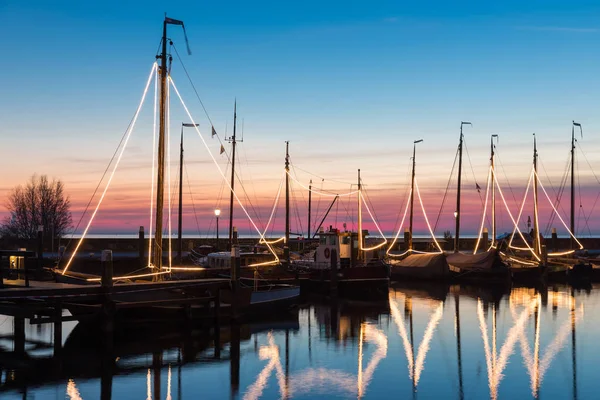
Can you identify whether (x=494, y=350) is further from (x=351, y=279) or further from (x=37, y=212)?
(x=37, y=212)

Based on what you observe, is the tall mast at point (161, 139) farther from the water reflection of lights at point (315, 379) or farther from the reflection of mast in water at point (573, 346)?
the reflection of mast in water at point (573, 346)

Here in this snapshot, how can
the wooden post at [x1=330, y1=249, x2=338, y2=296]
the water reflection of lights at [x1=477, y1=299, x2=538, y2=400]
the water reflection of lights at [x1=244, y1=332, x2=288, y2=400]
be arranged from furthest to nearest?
the wooden post at [x1=330, y1=249, x2=338, y2=296], the water reflection of lights at [x1=477, y1=299, x2=538, y2=400], the water reflection of lights at [x1=244, y1=332, x2=288, y2=400]

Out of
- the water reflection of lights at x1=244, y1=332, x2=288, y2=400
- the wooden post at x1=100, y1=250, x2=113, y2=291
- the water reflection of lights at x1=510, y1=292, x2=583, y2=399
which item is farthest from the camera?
the wooden post at x1=100, y1=250, x2=113, y2=291

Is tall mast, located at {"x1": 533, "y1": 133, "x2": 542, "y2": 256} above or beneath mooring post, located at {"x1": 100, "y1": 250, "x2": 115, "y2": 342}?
above

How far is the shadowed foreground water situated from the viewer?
1970 cm

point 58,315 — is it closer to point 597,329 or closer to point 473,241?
point 597,329

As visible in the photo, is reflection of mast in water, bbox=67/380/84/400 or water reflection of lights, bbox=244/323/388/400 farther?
water reflection of lights, bbox=244/323/388/400

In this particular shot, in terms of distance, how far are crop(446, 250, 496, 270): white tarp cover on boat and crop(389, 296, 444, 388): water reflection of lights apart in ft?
48.7

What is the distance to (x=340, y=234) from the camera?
4966 centimetres

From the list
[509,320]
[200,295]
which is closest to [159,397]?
[200,295]

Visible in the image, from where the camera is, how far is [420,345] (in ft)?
89.3

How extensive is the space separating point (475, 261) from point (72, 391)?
1666 inches

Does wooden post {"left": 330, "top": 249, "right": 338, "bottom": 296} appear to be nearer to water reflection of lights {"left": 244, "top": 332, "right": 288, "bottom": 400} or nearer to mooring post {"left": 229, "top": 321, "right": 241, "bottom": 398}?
mooring post {"left": 229, "top": 321, "right": 241, "bottom": 398}

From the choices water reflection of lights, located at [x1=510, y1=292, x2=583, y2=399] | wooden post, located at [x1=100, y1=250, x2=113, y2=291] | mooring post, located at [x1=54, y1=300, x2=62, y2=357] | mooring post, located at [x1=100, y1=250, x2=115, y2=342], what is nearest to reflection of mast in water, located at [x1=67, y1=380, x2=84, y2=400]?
mooring post, located at [x1=54, y1=300, x2=62, y2=357]
